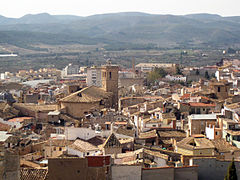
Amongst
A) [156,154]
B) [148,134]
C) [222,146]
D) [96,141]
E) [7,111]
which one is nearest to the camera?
[156,154]

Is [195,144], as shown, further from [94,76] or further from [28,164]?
[94,76]

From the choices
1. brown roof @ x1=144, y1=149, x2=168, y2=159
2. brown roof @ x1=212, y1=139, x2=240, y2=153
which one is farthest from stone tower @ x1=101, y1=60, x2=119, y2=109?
brown roof @ x1=144, y1=149, x2=168, y2=159

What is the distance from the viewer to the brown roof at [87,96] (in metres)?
39.4

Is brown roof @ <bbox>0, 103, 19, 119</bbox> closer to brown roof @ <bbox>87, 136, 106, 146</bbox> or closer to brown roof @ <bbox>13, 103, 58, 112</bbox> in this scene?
brown roof @ <bbox>13, 103, 58, 112</bbox>

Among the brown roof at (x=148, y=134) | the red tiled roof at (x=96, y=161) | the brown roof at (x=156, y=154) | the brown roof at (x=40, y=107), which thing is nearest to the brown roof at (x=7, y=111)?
the brown roof at (x=40, y=107)

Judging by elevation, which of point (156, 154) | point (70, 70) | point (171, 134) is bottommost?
point (70, 70)

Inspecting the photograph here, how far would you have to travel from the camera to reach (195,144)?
25.1 m

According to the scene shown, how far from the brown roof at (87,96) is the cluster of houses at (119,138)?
0.07 m

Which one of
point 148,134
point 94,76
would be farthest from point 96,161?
point 94,76

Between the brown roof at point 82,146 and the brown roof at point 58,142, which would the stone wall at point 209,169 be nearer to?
the brown roof at point 82,146

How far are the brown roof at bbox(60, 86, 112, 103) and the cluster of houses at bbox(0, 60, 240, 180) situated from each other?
0.07 meters

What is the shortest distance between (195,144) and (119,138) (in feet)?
12.4

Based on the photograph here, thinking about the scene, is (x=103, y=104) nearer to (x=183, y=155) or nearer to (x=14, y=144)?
(x=14, y=144)

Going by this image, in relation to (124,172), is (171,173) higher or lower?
lower
